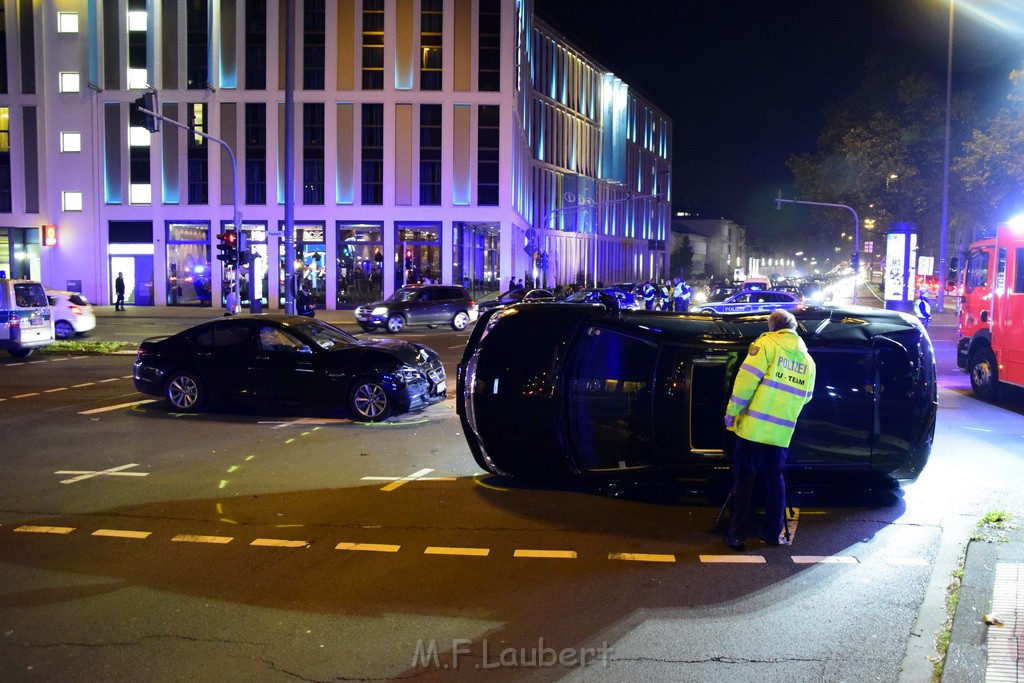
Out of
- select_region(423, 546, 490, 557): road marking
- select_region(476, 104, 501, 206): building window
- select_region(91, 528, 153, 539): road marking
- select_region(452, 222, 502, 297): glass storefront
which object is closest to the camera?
select_region(423, 546, 490, 557): road marking

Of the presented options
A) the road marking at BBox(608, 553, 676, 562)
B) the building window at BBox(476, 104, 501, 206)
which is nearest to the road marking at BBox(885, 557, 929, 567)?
the road marking at BBox(608, 553, 676, 562)

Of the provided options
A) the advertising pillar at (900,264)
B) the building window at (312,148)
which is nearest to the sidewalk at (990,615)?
the advertising pillar at (900,264)

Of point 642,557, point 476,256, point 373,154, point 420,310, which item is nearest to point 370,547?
point 642,557

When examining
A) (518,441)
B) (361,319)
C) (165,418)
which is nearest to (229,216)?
(361,319)

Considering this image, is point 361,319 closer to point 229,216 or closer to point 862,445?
point 229,216

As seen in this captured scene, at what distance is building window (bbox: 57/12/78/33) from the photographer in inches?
1809

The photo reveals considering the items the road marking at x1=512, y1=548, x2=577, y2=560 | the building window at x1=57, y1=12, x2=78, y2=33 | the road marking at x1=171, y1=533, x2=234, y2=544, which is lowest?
the road marking at x1=171, y1=533, x2=234, y2=544

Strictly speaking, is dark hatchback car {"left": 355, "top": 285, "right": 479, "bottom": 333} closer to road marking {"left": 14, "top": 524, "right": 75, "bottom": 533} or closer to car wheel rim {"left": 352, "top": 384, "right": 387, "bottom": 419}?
car wheel rim {"left": 352, "top": 384, "right": 387, "bottom": 419}

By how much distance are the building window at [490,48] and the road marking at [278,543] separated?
135ft

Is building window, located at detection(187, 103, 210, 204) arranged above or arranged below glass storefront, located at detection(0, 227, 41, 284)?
above

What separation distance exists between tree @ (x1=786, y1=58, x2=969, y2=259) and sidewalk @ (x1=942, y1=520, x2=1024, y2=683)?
42057mm

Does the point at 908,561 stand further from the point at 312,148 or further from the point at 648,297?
the point at 312,148

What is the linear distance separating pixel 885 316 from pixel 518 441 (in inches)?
140

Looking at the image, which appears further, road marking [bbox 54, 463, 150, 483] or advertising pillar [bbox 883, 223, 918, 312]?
advertising pillar [bbox 883, 223, 918, 312]
